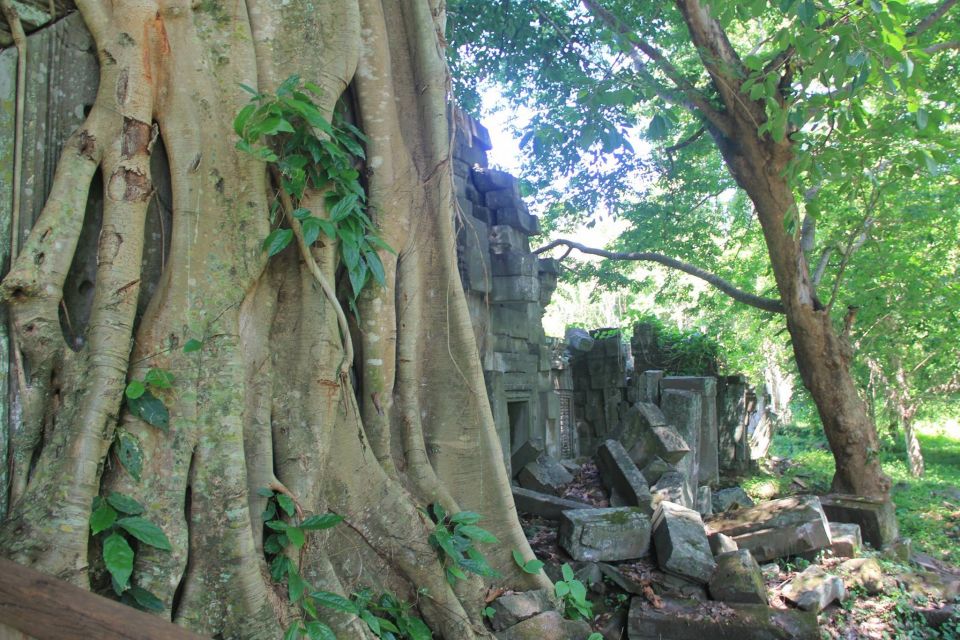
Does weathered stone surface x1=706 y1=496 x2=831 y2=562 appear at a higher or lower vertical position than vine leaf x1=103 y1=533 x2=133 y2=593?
lower

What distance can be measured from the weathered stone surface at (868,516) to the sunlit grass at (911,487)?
2.91 ft

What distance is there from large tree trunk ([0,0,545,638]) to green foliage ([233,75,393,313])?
11cm

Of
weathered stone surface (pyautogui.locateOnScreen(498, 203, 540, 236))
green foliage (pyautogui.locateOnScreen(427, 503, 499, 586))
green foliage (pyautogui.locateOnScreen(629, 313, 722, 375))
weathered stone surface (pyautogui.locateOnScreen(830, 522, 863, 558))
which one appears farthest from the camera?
green foliage (pyautogui.locateOnScreen(629, 313, 722, 375))

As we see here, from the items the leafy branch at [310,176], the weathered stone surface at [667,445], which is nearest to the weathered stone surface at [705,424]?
the weathered stone surface at [667,445]

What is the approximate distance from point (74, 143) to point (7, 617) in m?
1.62

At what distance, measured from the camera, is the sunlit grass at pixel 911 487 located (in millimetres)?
7383

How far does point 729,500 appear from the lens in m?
6.69

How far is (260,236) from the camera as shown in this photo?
2746 mm

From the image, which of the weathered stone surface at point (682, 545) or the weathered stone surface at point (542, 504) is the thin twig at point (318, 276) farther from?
the weathered stone surface at point (542, 504)

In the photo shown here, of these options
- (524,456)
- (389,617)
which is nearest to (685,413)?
(524,456)

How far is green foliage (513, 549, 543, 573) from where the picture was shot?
355cm

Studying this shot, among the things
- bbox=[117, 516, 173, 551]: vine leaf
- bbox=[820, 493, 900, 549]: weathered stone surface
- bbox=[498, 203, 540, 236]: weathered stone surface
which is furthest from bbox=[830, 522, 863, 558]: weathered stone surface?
bbox=[117, 516, 173, 551]: vine leaf

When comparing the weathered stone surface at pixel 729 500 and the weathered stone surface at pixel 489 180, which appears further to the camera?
the weathered stone surface at pixel 729 500

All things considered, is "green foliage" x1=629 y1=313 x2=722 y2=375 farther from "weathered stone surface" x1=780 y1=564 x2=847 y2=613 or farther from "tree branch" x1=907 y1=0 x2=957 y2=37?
"weathered stone surface" x1=780 y1=564 x2=847 y2=613
